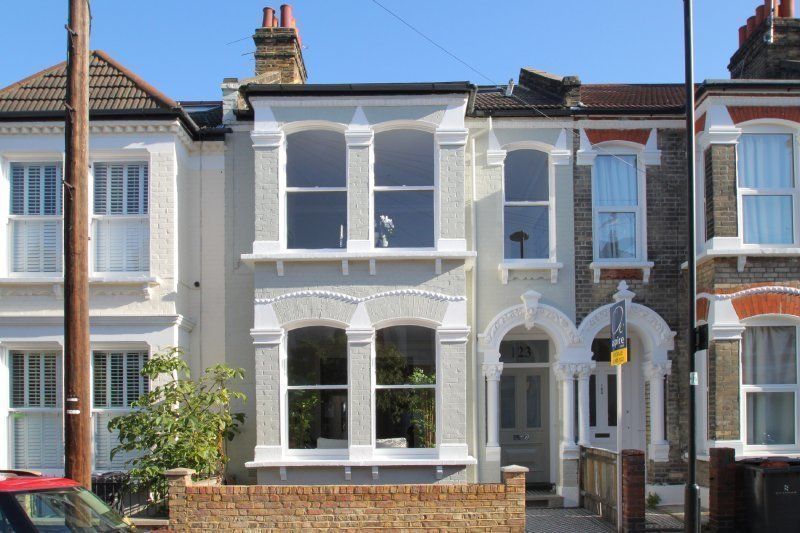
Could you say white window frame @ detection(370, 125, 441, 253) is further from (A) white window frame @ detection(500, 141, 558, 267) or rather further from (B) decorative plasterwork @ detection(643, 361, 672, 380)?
(B) decorative plasterwork @ detection(643, 361, 672, 380)

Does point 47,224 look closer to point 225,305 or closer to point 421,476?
point 225,305

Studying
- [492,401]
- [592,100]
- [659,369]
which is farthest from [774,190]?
[492,401]

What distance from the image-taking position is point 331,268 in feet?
44.3

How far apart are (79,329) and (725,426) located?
9.10 meters

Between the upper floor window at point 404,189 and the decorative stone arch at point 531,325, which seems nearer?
the upper floor window at point 404,189

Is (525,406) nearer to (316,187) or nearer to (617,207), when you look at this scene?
(617,207)

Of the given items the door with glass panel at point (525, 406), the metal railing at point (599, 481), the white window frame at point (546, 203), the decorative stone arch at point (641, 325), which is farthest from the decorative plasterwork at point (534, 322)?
the metal railing at point (599, 481)

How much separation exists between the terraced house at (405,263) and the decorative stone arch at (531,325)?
0.11 feet

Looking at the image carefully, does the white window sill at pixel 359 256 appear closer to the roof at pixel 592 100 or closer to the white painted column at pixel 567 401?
the white painted column at pixel 567 401

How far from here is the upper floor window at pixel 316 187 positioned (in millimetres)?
13898

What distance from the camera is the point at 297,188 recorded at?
13.8 m

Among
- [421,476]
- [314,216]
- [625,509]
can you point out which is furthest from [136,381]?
[625,509]

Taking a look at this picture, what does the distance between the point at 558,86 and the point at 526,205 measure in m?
2.13

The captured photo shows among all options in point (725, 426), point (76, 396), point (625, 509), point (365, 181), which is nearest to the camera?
point (76, 396)
